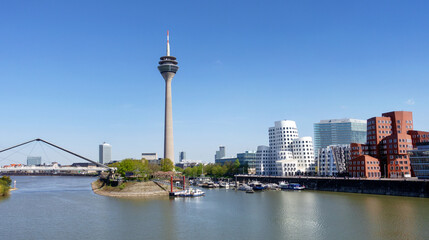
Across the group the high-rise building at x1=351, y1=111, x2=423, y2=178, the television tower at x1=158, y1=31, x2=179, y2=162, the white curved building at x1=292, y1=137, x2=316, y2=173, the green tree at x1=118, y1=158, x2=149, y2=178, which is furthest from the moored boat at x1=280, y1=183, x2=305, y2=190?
the television tower at x1=158, y1=31, x2=179, y2=162

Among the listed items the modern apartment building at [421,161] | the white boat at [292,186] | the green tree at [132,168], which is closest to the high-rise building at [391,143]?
the modern apartment building at [421,161]

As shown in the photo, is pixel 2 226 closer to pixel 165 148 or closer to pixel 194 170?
pixel 165 148

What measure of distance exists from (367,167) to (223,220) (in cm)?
6141

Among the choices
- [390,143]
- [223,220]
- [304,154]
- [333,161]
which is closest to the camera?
[223,220]

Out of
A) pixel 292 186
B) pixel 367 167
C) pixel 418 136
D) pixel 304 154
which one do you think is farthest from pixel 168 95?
pixel 418 136

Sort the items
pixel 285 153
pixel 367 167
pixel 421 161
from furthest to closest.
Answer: pixel 285 153 < pixel 367 167 < pixel 421 161

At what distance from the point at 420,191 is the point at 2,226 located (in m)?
75.2

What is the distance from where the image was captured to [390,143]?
325 ft

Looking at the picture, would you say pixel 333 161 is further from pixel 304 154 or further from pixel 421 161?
pixel 421 161

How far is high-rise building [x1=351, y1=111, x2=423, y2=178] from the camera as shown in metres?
96.5

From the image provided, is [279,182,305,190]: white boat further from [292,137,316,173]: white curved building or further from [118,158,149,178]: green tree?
[118,158,149,178]: green tree

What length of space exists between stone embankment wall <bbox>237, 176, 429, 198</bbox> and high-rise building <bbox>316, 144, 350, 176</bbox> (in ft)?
57.7

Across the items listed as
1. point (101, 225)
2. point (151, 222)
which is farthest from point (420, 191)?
point (101, 225)

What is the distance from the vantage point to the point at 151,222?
50.5 m
